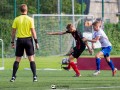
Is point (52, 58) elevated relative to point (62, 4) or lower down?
lower down

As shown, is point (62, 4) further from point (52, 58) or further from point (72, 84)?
point (72, 84)

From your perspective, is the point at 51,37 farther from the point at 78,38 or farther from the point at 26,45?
the point at 26,45

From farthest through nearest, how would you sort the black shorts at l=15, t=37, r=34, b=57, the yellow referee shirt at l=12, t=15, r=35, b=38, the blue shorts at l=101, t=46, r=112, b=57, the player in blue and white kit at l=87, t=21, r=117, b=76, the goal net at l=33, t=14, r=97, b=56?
the goal net at l=33, t=14, r=97, b=56
the blue shorts at l=101, t=46, r=112, b=57
the player in blue and white kit at l=87, t=21, r=117, b=76
the yellow referee shirt at l=12, t=15, r=35, b=38
the black shorts at l=15, t=37, r=34, b=57

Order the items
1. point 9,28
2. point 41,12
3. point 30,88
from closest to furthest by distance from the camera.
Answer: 1. point 30,88
2. point 9,28
3. point 41,12

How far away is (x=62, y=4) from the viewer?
1561 inches

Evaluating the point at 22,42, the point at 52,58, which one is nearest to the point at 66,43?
the point at 52,58

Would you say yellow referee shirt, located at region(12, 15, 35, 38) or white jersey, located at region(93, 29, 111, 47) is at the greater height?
yellow referee shirt, located at region(12, 15, 35, 38)

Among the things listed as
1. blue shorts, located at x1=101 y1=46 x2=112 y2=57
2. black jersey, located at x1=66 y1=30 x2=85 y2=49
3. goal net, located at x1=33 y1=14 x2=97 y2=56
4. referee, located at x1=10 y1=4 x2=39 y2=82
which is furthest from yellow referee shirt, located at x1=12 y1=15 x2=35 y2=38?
goal net, located at x1=33 y1=14 x2=97 y2=56

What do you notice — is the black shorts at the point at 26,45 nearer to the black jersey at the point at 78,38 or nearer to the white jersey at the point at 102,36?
the black jersey at the point at 78,38

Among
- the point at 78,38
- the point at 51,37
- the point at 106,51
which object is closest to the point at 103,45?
the point at 106,51

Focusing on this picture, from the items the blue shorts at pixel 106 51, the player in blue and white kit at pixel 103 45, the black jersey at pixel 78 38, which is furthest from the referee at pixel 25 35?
the blue shorts at pixel 106 51

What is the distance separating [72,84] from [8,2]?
22.2 m

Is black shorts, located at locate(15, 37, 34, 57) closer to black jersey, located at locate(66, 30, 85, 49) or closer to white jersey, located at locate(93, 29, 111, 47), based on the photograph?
black jersey, located at locate(66, 30, 85, 49)

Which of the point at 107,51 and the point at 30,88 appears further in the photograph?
the point at 107,51
